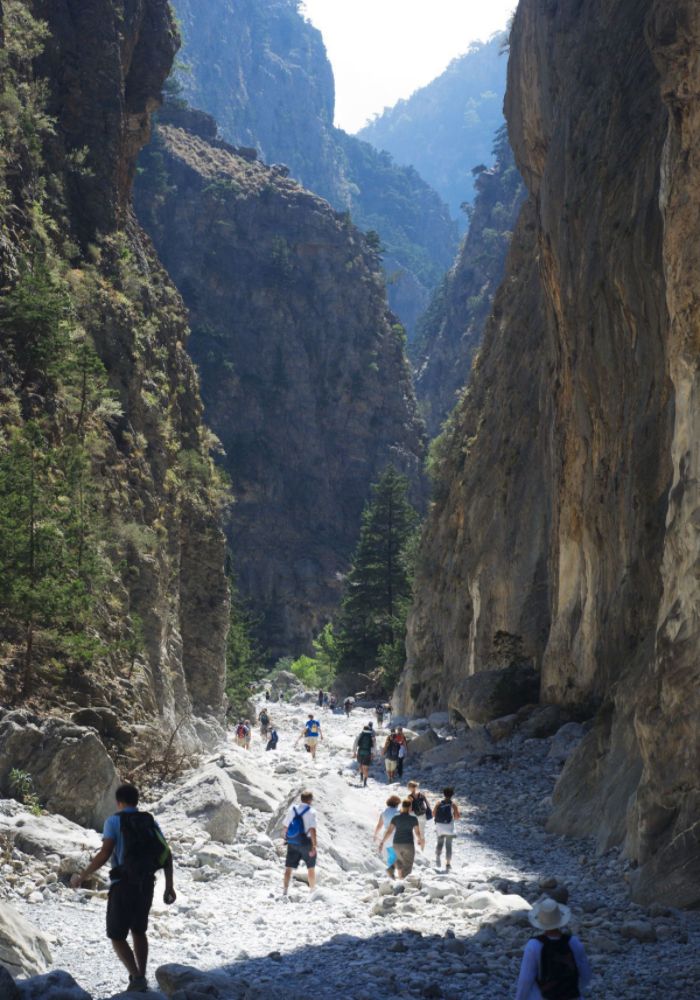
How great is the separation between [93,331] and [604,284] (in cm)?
1149

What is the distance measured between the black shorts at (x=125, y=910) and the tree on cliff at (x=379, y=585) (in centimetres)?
4897

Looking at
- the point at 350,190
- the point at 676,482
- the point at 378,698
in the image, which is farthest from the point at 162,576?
the point at 350,190

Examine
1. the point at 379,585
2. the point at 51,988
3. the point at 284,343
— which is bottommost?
the point at 51,988

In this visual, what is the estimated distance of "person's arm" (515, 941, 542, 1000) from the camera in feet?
18.0

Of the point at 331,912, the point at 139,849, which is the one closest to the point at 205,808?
the point at 331,912

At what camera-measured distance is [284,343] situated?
97.1m

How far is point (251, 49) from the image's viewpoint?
582ft

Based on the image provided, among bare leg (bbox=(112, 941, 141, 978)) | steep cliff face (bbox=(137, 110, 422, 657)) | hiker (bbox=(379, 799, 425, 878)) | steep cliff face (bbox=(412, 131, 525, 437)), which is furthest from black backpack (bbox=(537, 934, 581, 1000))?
steep cliff face (bbox=(412, 131, 525, 437))

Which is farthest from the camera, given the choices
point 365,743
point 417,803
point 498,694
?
point 498,694

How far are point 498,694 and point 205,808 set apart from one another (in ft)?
50.4

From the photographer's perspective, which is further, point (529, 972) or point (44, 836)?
point (44, 836)

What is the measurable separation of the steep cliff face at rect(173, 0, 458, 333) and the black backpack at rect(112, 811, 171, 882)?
154m

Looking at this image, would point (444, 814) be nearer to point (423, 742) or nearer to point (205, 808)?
point (205, 808)

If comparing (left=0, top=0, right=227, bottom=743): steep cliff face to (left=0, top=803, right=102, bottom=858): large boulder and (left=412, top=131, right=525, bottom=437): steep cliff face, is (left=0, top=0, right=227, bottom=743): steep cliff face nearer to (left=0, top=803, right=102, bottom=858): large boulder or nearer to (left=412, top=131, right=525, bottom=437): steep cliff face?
(left=0, top=803, right=102, bottom=858): large boulder
